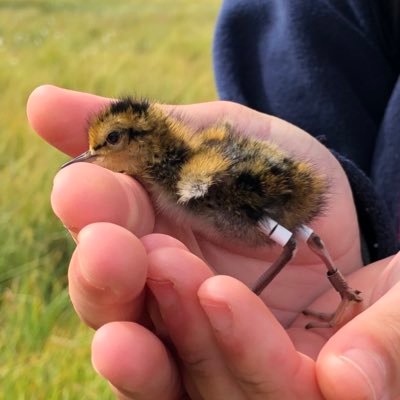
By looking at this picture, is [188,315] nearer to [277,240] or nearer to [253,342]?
[253,342]

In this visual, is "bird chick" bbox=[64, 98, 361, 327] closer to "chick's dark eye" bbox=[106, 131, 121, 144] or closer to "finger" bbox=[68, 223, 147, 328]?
"chick's dark eye" bbox=[106, 131, 121, 144]

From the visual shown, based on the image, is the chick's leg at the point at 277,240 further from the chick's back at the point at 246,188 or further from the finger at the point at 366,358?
the finger at the point at 366,358

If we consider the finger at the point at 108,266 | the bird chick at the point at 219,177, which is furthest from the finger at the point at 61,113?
the finger at the point at 108,266

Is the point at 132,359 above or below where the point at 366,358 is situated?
below

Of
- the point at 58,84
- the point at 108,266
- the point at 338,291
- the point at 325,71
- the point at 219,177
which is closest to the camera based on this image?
the point at 108,266

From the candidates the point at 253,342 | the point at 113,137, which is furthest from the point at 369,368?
the point at 113,137

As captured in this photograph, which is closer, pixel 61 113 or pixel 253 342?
pixel 253 342

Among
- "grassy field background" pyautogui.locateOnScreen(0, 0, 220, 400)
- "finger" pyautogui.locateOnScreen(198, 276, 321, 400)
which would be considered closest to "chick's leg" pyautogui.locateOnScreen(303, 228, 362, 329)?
"finger" pyautogui.locateOnScreen(198, 276, 321, 400)
